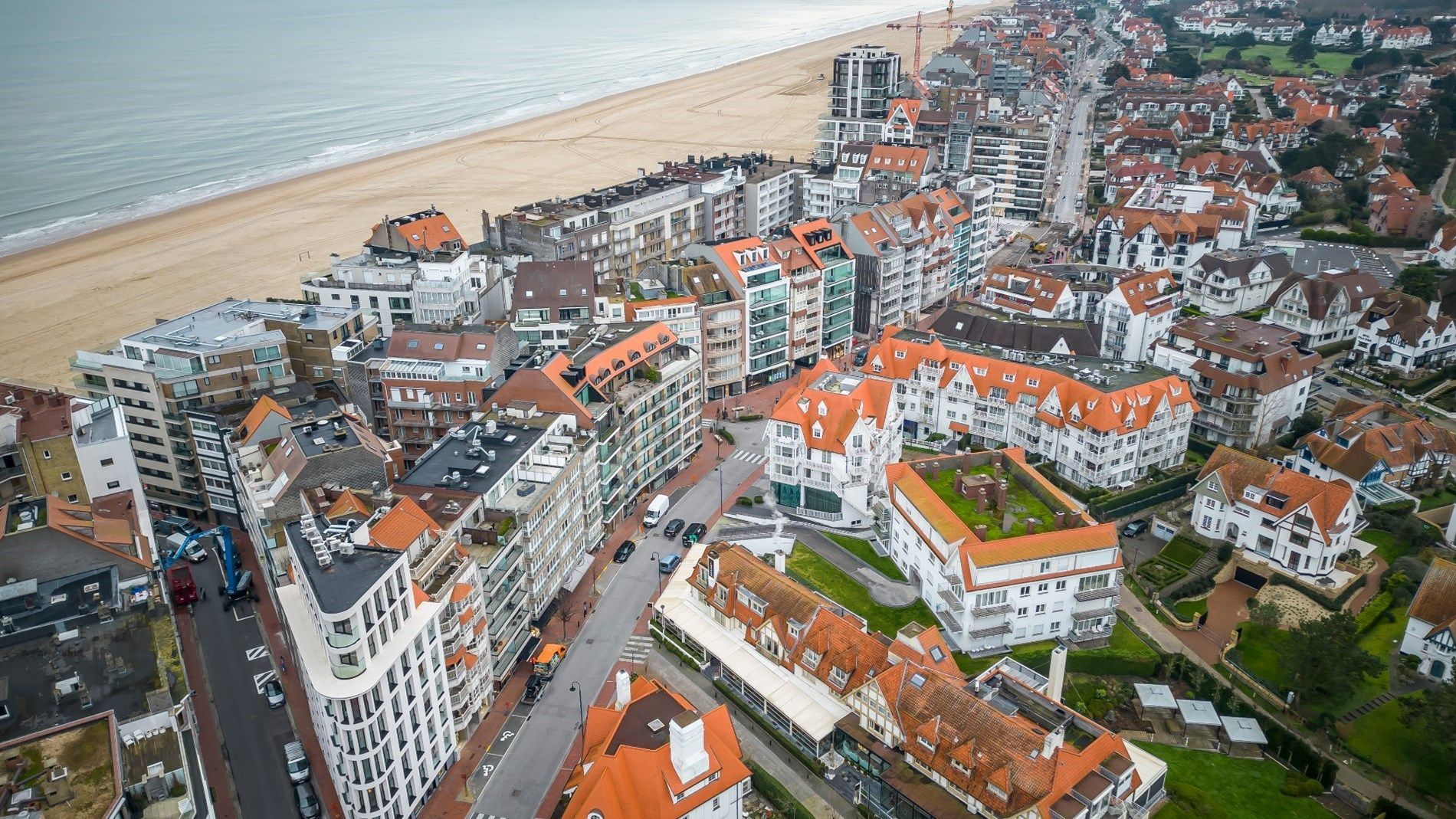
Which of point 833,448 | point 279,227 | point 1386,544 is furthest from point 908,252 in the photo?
point 279,227

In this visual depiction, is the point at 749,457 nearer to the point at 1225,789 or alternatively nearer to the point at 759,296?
the point at 759,296

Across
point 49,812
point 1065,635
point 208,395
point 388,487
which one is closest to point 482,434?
point 388,487

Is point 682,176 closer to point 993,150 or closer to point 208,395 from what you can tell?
point 993,150

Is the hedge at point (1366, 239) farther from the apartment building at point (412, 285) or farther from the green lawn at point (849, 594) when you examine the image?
the apartment building at point (412, 285)

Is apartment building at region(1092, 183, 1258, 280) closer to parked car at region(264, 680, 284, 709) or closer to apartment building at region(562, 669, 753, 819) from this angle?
apartment building at region(562, 669, 753, 819)

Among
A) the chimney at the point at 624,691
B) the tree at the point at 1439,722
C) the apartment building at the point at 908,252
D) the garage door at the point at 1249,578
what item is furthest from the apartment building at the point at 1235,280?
the chimney at the point at 624,691

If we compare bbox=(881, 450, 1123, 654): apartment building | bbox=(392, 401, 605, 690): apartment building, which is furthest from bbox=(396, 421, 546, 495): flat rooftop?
bbox=(881, 450, 1123, 654): apartment building

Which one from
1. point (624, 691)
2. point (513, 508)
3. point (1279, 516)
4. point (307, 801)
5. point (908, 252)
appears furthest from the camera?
point (908, 252)
